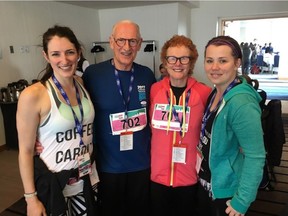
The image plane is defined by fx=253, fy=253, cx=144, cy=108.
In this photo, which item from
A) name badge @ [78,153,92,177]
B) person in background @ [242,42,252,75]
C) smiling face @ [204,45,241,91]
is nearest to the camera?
smiling face @ [204,45,241,91]

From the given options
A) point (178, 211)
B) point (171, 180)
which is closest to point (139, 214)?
point (178, 211)

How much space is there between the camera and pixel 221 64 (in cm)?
117

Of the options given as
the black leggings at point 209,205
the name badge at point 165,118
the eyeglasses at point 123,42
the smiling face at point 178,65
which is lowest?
the black leggings at point 209,205

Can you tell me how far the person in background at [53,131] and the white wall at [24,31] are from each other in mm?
3408

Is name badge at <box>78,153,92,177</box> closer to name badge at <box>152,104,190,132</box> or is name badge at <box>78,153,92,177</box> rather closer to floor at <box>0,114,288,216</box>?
name badge at <box>152,104,190,132</box>

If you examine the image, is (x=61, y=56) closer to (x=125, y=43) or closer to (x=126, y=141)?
(x=125, y=43)

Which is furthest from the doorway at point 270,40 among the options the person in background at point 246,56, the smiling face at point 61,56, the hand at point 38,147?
the hand at point 38,147

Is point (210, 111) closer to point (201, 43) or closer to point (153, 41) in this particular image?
point (153, 41)

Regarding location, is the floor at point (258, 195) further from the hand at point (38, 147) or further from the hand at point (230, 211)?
the hand at point (38, 147)

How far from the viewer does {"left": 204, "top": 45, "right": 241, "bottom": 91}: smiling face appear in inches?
45.6

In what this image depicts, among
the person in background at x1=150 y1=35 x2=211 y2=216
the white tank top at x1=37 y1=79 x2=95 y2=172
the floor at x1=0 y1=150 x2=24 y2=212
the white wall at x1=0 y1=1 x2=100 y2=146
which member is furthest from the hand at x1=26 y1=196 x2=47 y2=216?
the white wall at x1=0 y1=1 x2=100 y2=146

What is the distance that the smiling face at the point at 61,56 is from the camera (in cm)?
120

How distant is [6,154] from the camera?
12.8 ft

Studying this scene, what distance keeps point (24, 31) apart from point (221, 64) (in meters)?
4.38
